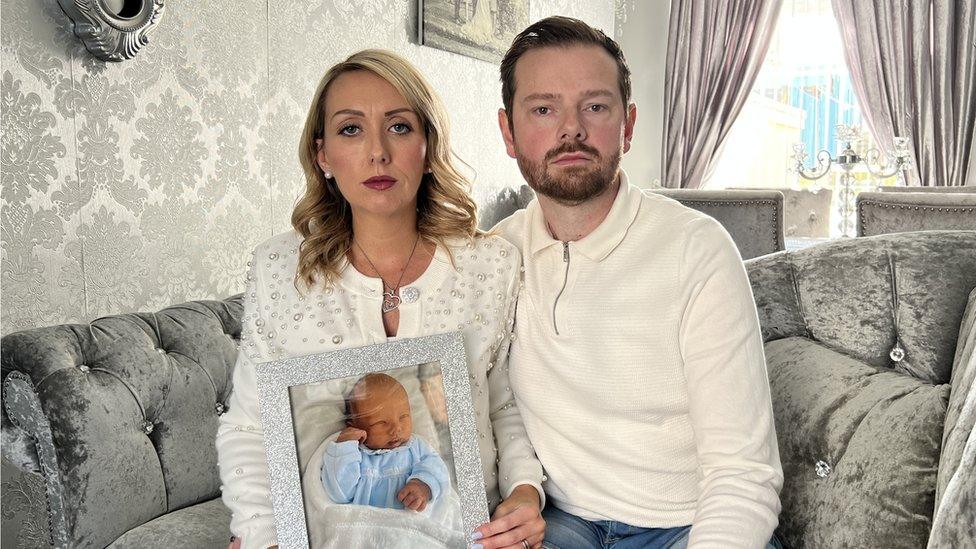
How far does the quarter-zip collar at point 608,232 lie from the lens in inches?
66.3

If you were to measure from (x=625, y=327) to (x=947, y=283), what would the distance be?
732 mm

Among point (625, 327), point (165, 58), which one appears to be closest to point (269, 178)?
point (165, 58)

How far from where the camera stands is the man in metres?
1.53

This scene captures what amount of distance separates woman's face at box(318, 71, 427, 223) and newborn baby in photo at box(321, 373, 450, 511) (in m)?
0.41

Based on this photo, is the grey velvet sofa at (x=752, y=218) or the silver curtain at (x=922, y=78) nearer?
the grey velvet sofa at (x=752, y=218)

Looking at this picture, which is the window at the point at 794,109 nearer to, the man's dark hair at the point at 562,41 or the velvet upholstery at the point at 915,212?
the velvet upholstery at the point at 915,212

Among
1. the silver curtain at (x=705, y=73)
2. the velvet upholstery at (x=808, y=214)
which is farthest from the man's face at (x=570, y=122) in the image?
the silver curtain at (x=705, y=73)

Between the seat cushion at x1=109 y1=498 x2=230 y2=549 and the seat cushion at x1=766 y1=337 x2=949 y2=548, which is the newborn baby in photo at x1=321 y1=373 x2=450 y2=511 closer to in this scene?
the seat cushion at x1=109 y1=498 x2=230 y2=549

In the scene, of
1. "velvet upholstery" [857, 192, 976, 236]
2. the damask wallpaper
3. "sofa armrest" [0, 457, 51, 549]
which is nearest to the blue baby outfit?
"sofa armrest" [0, 457, 51, 549]

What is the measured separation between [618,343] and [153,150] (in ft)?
5.28

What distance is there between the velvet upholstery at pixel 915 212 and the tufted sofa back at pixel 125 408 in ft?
7.07

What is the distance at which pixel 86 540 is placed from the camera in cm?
169

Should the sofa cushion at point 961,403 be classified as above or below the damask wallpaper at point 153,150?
below

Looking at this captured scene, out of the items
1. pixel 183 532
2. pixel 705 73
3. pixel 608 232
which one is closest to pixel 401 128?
pixel 608 232
